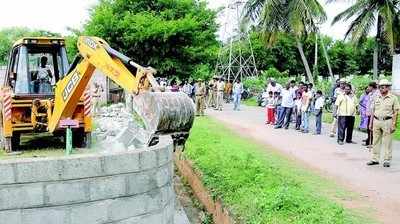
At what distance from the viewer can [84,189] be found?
18.2ft

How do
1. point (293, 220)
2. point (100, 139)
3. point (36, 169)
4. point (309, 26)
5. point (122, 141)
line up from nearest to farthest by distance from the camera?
point (36, 169) → point (293, 220) → point (122, 141) → point (100, 139) → point (309, 26)

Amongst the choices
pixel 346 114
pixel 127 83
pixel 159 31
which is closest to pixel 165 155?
pixel 127 83

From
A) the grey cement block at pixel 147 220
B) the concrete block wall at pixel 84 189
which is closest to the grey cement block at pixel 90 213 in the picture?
the concrete block wall at pixel 84 189

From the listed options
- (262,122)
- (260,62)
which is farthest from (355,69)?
(262,122)

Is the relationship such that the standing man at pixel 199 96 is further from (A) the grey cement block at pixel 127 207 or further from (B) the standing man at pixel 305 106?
(A) the grey cement block at pixel 127 207

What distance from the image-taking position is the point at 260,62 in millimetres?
49438

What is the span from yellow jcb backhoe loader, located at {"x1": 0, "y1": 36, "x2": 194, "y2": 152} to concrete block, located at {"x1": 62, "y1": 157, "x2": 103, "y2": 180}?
2.63 metres

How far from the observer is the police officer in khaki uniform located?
33.5ft

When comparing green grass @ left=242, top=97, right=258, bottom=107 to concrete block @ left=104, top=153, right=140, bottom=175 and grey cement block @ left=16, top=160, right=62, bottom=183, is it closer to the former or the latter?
concrete block @ left=104, top=153, right=140, bottom=175

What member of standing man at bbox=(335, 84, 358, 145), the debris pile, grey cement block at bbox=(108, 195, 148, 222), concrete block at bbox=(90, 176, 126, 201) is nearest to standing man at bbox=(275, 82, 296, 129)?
standing man at bbox=(335, 84, 358, 145)

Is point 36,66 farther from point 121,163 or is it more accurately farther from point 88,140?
point 121,163

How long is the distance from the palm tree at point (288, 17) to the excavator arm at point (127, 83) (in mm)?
22686

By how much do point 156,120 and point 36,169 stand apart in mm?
2098

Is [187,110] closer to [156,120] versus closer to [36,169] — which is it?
[156,120]
